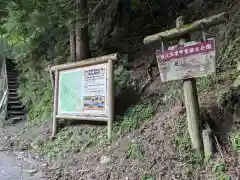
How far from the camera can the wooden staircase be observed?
38.3 ft

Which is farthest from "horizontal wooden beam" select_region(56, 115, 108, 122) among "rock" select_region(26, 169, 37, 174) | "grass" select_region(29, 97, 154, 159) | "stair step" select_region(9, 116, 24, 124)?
"stair step" select_region(9, 116, 24, 124)

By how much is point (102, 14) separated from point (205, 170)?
5.98 m

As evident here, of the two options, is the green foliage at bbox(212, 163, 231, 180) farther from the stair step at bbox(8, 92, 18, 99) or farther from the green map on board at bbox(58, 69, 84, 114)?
the stair step at bbox(8, 92, 18, 99)

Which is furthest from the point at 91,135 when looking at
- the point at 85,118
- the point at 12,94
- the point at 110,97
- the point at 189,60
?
the point at 12,94

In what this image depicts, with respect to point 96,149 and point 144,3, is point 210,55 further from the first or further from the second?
point 144,3

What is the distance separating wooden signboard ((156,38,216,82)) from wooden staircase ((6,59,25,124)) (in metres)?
8.72

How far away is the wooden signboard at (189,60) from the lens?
148 inches

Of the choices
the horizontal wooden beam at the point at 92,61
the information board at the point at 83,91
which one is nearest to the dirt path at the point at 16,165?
the information board at the point at 83,91

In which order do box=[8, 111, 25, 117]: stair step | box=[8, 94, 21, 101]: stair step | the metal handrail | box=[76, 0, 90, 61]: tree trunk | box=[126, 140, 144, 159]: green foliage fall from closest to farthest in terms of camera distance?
box=[126, 140, 144, 159]: green foliage, box=[76, 0, 90, 61]: tree trunk, box=[8, 111, 25, 117]: stair step, the metal handrail, box=[8, 94, 21, 101]: stair step

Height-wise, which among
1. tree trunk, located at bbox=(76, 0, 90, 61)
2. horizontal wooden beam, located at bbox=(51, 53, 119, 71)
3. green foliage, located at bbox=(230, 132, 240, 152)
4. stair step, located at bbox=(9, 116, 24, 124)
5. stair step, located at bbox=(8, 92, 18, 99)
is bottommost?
green foliage, located at bbox=(230, 132, 240, 152)

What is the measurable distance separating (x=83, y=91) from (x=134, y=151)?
232cm

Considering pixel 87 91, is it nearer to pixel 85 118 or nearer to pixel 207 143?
pixel 85 118

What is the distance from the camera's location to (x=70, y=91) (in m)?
6.87

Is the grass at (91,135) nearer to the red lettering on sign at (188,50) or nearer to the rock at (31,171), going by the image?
the rock at (31,171)
